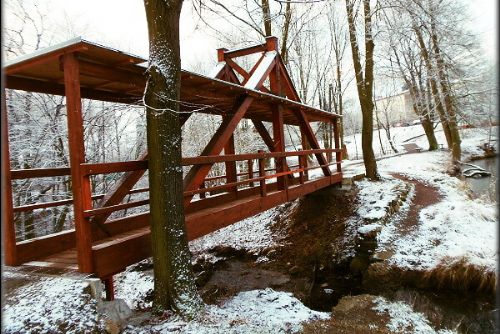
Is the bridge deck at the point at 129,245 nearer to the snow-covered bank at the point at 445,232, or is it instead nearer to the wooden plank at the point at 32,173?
the wooden plank at the point at 32,173

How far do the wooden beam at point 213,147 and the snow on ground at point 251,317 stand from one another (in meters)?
1.87

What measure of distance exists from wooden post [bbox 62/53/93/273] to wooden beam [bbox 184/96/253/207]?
1.68 metres

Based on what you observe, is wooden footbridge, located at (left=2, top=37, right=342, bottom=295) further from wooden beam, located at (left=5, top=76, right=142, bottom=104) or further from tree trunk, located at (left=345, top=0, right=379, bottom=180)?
tree trunk, located at (left=345, top=0, right=379, bottom=180)

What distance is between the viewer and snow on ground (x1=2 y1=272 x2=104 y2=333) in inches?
136

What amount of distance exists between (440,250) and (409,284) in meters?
1.33

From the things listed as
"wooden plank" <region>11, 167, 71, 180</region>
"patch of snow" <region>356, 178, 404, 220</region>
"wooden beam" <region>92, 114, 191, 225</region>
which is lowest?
"patch of snow" <region>356, 178, 404, 220</region>

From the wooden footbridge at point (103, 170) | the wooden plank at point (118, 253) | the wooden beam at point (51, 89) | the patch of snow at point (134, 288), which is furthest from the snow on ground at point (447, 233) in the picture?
the wooden beam at point (51, 89)

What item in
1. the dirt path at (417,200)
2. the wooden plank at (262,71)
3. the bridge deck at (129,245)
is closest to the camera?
the bridge deck at (129,245)

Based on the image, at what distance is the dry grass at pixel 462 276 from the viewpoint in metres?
6.37

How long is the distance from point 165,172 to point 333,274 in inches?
220

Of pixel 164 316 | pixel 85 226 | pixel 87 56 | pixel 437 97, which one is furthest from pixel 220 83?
pixel 437 97

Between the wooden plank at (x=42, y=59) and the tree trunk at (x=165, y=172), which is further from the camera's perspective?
the tree trunk at (x=165, y=172)

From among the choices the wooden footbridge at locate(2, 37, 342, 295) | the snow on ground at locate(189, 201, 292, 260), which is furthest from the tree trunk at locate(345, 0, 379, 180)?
the wooden footbridge at locate(2, 37, 342, 295)

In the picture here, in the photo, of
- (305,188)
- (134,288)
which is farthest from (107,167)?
(305,188)
